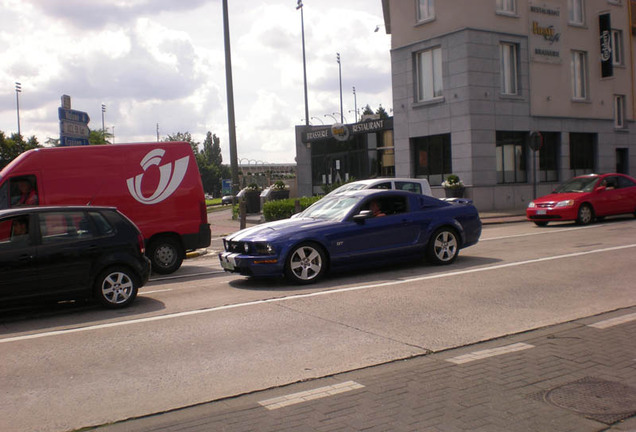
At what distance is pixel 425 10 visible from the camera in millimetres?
29297

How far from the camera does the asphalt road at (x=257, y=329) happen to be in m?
5.14

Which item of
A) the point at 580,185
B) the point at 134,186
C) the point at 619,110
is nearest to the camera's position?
the point at 134,186

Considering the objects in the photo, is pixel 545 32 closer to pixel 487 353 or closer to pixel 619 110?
pixel 619 110

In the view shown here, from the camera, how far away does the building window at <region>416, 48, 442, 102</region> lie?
94.6ft

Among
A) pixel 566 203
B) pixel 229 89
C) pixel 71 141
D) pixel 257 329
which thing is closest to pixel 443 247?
pixel 257 329

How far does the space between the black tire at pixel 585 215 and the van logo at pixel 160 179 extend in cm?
1199

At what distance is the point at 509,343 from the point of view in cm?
621

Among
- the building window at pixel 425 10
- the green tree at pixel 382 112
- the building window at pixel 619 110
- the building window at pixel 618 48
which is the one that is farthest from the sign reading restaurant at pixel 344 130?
the green tree at pixel 382 112

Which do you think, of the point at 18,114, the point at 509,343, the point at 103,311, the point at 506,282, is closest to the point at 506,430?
the point at 509,343

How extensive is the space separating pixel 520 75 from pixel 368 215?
21682 millimetres

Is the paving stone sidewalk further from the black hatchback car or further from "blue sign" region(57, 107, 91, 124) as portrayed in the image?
"blue sign" region(57, 107, 91, 124)

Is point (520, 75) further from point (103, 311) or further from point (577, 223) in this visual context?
point (103, 311)

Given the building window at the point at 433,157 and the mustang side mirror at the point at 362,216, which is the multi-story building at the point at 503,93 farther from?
the mustang side mirror at the point at 362,216

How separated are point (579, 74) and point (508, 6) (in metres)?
6.19
